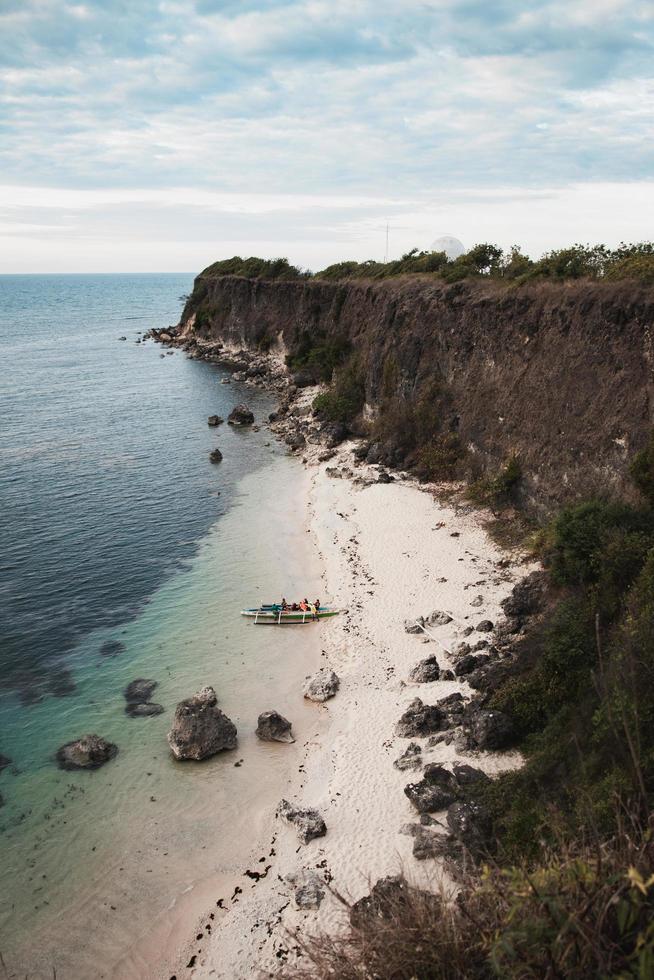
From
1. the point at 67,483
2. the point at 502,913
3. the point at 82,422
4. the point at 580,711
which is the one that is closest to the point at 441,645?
the point at 580,711

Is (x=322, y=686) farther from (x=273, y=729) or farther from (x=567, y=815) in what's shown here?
(x=567, y=815)

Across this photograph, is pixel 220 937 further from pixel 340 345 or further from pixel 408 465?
pixel 340 345

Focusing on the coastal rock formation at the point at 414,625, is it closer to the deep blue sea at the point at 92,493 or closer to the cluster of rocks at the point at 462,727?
the cluster of rocks at the point at 462,727

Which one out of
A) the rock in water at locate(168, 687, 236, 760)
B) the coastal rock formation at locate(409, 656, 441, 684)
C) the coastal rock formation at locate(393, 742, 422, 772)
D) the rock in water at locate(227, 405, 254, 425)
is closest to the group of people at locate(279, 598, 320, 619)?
the coastal rock formation at locate(409, 656, 441, 684)

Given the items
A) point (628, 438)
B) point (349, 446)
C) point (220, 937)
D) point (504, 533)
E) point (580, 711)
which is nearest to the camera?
point (220, 937)

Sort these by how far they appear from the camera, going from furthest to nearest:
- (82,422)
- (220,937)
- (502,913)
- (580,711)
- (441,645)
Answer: (82,422) < (441,645) < (580,711) < (220,937) < (502,913)

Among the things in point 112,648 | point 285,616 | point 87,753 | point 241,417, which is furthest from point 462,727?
point 241,417
